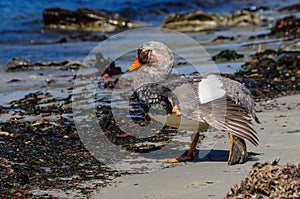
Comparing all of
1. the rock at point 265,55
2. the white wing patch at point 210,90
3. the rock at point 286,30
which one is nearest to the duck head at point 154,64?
the white wing patch at point 210,90

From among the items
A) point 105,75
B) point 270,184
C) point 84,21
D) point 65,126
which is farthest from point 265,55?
point 84,21

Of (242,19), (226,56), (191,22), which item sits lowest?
(226,56)

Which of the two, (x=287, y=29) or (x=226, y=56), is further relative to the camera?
(x=287, y=29)

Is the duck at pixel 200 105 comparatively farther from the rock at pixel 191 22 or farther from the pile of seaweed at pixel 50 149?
the rock at pixel 191 22

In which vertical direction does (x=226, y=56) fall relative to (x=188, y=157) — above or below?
above

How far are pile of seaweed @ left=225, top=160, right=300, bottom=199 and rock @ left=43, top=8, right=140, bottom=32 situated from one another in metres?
13.3

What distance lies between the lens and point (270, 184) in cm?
349

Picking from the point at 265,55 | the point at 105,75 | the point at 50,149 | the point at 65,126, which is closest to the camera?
the point at 50,149

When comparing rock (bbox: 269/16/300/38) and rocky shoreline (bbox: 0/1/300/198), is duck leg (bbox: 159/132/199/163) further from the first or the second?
rock (bbox: 269/16/300/38)

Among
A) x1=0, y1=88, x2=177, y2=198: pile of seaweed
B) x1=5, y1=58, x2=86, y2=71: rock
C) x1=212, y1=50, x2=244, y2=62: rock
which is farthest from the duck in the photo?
x1=5, y1=58, x2=86, y2=71: rock

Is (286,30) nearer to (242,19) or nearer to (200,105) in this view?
(242,19)

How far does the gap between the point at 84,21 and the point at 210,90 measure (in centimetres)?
1255

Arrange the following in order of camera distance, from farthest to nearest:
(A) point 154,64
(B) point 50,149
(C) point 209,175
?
(B) point 50,149 < (A) point 154,64 < (C) point 209,175

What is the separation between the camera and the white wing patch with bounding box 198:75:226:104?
188 inches
